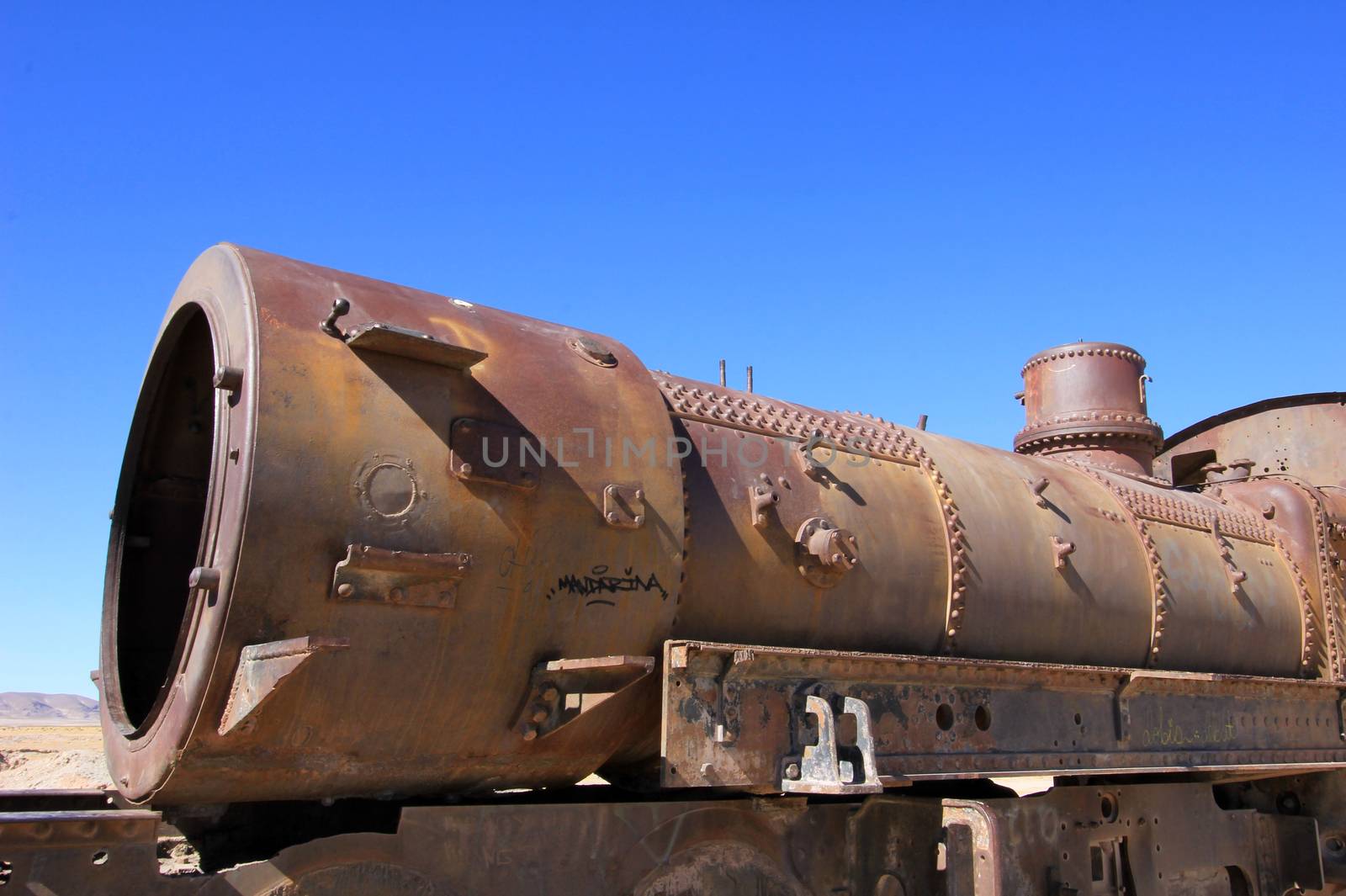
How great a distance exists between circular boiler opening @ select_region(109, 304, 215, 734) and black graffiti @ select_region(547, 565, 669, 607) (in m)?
1.84

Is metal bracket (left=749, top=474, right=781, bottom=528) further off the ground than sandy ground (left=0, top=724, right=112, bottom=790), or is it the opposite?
metal bracket (left=749, top=474, right=781, bottom=528)

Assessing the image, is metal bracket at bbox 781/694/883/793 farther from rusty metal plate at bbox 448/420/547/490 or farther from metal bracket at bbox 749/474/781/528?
rusty metal plate at bbox 448/420/547/490

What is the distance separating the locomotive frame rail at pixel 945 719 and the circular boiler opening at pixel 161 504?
92.6 inches

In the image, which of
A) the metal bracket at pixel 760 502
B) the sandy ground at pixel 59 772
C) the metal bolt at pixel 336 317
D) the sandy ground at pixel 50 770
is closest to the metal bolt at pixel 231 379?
the metal bolt at pixel 336 317

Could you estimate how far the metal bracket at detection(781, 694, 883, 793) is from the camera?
4371mm

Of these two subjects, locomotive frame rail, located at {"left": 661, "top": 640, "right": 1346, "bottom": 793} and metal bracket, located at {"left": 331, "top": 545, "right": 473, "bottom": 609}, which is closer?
metal bracket, located at {"left": 331, "top": 545, "right": 473, "bottom": 609}

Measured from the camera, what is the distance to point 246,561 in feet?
11.4

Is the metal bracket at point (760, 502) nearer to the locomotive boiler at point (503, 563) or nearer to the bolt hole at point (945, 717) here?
the locomotive boiler at point (503, 563)

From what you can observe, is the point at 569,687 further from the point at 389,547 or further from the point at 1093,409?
the point at 1093,409

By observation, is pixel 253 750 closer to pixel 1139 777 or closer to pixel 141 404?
pixel 141 404

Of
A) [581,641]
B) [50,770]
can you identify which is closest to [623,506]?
[581,641]

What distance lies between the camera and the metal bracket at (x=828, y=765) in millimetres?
4371

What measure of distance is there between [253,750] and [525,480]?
4.12 ft

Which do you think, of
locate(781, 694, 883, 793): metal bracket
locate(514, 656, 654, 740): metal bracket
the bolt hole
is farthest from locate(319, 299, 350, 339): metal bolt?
the bolt hole
